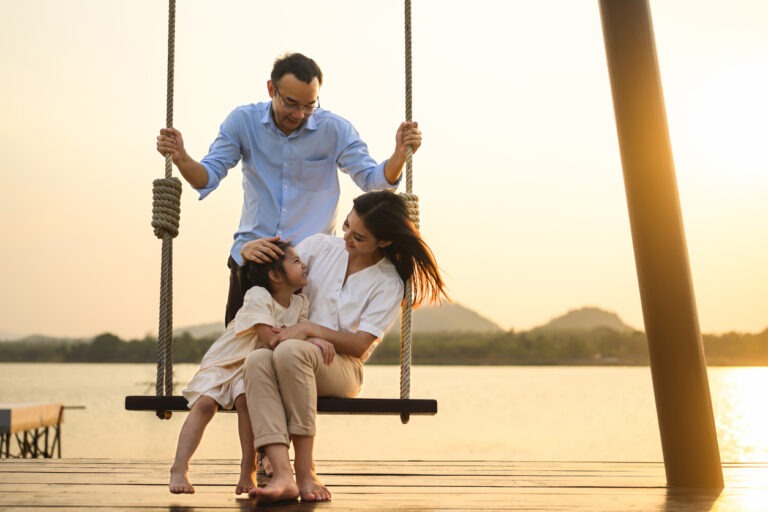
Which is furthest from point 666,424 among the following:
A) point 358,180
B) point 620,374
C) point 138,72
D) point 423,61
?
point 620,374

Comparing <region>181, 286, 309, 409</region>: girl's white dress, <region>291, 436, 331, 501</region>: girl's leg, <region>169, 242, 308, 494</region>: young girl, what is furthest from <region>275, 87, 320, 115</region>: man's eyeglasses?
<region>291, 436, 331, 501</region>: girl's leg

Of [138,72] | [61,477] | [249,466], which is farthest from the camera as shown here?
[138,72]

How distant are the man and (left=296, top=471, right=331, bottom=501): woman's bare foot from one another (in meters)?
0.86

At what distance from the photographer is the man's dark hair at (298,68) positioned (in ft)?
10.3

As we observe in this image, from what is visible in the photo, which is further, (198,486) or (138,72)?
(138,72)

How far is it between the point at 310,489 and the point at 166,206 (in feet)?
3.52

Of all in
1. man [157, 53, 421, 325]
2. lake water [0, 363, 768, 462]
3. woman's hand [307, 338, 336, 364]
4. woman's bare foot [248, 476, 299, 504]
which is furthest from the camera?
lake water [0, 363, 768, 462]

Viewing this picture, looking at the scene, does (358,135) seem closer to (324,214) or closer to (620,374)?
(324,214)

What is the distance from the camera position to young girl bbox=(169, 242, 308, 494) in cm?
281

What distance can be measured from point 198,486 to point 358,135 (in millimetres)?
1264

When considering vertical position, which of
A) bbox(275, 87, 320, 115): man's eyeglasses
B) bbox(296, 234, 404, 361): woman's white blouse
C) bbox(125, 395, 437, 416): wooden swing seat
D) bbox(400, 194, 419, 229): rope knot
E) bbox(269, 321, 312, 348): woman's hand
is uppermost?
bbox(275, 87, 320, 115): man's eyeglasses

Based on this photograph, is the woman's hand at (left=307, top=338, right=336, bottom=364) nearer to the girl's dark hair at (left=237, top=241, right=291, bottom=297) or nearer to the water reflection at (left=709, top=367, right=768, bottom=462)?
the girl's dark hair at (left=237, top=241, right=291, bottom=297)

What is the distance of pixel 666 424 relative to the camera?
125 inches

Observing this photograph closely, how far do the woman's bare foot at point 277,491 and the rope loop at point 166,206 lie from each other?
99 cm
